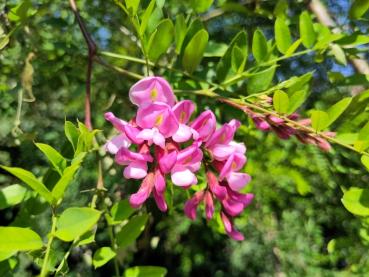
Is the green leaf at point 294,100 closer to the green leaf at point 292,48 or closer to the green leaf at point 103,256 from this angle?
the green leaf at point 292,48

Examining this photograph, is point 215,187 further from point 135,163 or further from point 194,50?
point 194,50

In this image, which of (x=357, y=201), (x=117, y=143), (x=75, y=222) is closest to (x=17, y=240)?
(x=75, y=222)

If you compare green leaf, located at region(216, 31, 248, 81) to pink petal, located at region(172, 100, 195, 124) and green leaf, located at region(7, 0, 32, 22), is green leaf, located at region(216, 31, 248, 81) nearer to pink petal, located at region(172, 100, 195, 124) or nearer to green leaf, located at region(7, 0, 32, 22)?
pink petal, located at region(172, 100, 195, 124)

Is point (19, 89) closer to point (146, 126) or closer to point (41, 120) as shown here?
point (41, 120)

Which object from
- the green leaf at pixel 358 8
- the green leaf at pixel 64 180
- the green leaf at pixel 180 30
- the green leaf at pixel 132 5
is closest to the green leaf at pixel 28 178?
the green leaf at pixel 64 180

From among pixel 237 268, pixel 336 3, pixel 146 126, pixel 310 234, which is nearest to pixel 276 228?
pixel 310 234

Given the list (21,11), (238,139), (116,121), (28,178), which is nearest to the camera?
(28,178)

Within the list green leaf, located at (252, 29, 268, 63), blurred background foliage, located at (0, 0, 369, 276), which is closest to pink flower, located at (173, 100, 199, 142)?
green leaf, located at (252, 29, 268, 63)
